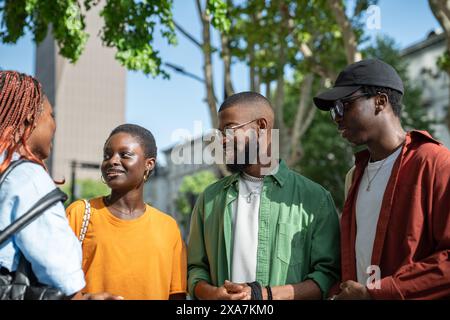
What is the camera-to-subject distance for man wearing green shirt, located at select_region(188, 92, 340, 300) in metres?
3.03

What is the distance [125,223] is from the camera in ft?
10.6

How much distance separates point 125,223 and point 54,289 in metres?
1.10

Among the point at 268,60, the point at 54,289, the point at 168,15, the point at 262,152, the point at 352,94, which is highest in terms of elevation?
the point at 268,60

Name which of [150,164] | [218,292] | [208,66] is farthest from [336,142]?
[218,292]

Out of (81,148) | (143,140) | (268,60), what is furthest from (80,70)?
(143,140)

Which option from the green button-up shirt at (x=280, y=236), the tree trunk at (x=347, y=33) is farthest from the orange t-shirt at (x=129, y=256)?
the tree trunk at (x=347, y=33)

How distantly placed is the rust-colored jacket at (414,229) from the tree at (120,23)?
543 centimetres

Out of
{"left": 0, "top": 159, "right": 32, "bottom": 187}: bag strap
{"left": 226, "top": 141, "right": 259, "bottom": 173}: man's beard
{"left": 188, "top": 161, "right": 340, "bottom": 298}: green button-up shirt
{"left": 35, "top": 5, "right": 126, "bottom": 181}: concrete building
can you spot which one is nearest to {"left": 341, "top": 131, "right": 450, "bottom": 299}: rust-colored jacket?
{"left": 188, "top": 161, "right": 340, "bottom": 298}: green button-up shirt

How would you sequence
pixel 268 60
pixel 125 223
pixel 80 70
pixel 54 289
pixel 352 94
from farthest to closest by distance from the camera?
pixel 80 70, pixel 268 60, pixel 125 223, pixel 352 94, pixel 54 289

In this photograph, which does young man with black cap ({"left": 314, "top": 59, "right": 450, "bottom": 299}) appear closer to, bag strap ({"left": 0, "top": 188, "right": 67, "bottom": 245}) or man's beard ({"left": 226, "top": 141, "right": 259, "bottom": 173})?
man's beard ({"left": 226, "top": 141, "right": 259, "bottom": 173})

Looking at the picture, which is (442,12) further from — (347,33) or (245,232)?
(245,232)

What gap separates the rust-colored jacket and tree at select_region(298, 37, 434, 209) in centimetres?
2017

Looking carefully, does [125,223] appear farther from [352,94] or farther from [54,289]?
[352,94]

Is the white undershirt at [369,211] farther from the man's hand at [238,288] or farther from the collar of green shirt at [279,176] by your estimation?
the man's hand at [238,288]
